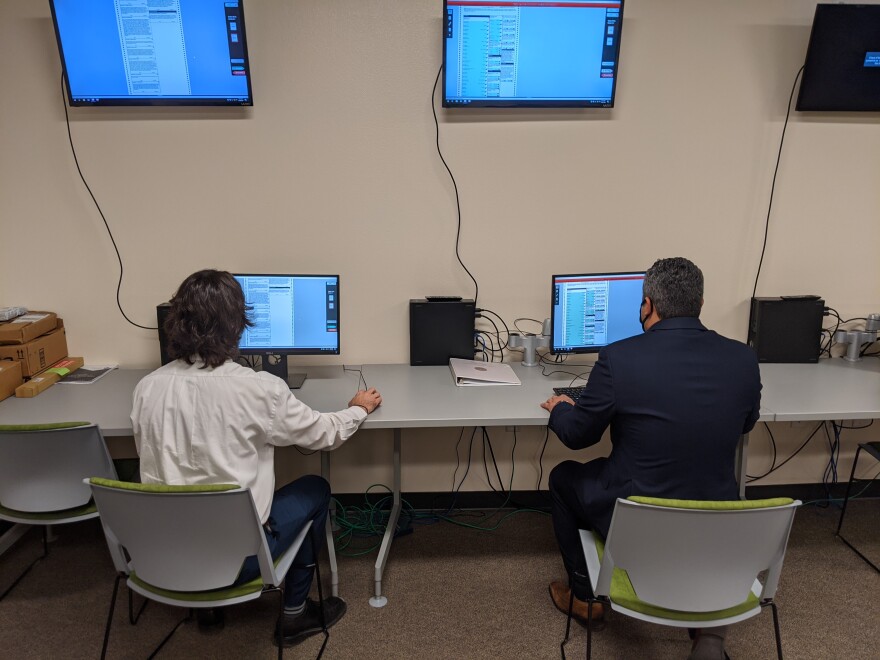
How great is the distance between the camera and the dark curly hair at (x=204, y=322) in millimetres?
1735

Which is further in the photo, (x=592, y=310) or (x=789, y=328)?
(x=789, y=328)

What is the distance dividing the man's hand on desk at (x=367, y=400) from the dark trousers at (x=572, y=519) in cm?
70

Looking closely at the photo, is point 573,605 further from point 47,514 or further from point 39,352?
point 39,352

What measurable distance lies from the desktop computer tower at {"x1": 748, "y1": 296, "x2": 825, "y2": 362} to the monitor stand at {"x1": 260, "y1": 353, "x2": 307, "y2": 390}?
2031mm

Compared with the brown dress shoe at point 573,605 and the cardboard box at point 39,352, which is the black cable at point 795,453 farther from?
the cardboard box at point 39,352

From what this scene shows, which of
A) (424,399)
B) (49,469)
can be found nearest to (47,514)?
(49,469)

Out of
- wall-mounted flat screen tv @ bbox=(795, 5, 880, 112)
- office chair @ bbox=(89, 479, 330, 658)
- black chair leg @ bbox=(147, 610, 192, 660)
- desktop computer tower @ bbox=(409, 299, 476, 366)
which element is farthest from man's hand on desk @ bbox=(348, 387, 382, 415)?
wall-mounted flat screen tv @ bbox=(795, 5, 880, 112)

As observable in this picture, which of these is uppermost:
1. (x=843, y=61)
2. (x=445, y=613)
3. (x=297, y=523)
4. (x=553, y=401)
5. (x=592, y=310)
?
(x=843, y=61)

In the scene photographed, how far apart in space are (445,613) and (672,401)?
1.18 meters

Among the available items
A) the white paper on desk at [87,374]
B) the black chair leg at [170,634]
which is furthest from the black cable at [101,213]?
the black chair leg at [170,634]

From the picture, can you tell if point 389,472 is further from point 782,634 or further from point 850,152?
point 850,152

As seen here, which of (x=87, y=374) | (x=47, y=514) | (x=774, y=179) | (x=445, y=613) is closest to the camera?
(x=47, y=514)

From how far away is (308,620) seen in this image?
218cm

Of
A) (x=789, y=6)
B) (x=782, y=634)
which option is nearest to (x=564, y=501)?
(x=782, y=634)
